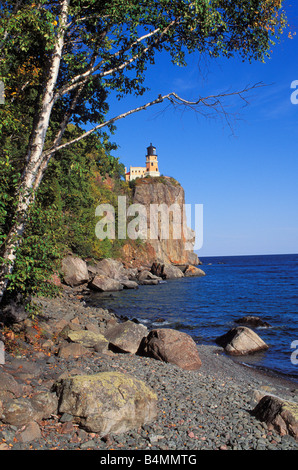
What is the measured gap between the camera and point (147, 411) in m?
6.89

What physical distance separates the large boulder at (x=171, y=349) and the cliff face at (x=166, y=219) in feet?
224

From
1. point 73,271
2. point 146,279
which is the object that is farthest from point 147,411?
point 146,279

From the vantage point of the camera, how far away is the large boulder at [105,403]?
247 inches

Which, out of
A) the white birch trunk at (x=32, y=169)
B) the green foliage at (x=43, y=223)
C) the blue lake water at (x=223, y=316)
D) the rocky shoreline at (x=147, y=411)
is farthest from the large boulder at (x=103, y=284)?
the white birch trunk at (x=32, y=169)

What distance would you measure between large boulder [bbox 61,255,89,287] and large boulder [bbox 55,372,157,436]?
30.3 m

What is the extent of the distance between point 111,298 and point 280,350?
2065 cm

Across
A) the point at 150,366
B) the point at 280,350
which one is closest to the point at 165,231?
the point at 280,350

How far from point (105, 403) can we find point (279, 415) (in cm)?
383

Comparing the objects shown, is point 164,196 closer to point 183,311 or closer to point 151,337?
point 183,311

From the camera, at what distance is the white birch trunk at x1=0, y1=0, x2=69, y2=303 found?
783cm

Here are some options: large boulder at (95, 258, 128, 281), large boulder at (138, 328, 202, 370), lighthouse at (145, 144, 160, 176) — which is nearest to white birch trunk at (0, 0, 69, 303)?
large boulder at (138, 328, 202, 370)

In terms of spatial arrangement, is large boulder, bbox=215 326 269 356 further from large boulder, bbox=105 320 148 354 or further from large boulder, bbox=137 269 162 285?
large boulder, bbox=137 269 162 285

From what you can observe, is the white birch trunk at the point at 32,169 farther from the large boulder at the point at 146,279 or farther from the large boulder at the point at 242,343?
the large boulder at the point at 146,279

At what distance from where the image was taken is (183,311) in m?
29.2
